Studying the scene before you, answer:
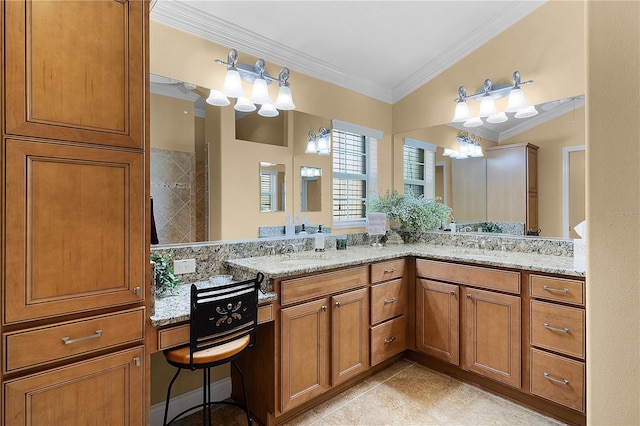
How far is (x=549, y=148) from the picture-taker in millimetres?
2693

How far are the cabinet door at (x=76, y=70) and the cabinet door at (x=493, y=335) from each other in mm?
2364

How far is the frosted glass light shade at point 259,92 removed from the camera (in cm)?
243

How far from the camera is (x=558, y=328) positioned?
6.78 feet

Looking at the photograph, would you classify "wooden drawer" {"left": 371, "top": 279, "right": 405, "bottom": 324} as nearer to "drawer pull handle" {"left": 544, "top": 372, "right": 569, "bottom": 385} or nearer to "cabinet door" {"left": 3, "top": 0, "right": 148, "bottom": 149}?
"drawer pull handle" {"left": 544, "top": 372, "right": 569, "bottom": 385}

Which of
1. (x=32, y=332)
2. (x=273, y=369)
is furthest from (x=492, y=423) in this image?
(x=32, y=332)

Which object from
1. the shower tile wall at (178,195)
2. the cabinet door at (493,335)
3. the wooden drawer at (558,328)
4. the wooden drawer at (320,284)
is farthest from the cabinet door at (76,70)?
the wooden drawer at (558,328)

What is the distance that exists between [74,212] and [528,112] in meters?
3.07

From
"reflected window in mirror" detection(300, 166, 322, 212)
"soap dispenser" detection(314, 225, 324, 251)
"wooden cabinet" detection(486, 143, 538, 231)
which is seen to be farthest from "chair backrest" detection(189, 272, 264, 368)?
"wooden cabinet" detection(486, 143, 538, 231)

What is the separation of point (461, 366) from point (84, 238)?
Answer: 255cm

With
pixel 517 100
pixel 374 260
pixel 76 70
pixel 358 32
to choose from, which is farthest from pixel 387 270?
pixel 76 70

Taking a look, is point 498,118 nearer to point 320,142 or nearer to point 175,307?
point 320,142

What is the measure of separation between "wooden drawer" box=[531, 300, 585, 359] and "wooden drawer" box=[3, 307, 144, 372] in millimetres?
2281

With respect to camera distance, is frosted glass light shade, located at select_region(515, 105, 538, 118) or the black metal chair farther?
frosted glass light shade, located at select_region(515, 105, 538, 118)

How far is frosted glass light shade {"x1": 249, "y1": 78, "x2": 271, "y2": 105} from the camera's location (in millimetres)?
2428
